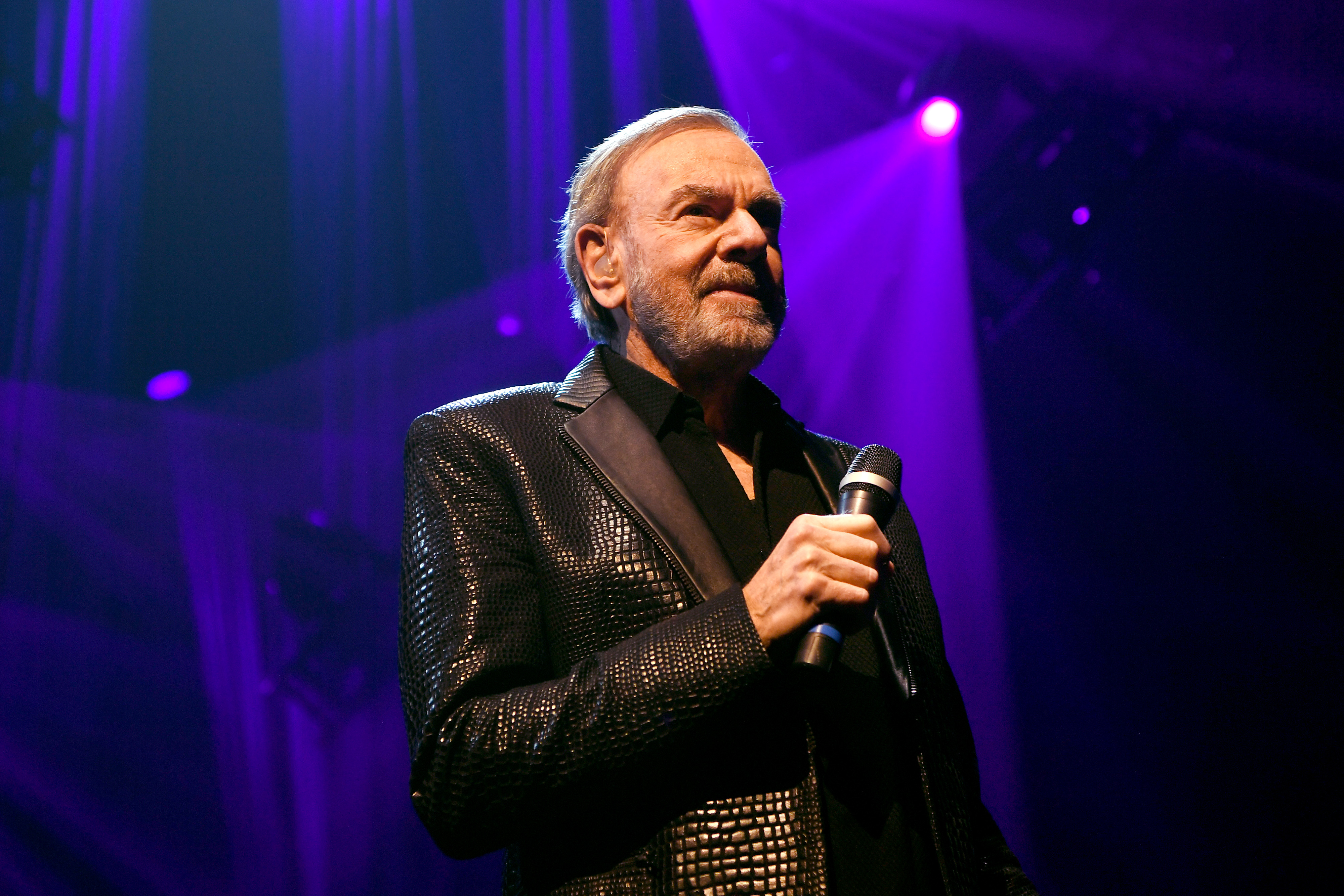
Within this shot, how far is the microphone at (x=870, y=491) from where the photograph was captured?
3.09ft

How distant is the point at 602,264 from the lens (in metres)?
1.84

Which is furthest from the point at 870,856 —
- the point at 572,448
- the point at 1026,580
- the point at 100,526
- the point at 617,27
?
the point at 617,27

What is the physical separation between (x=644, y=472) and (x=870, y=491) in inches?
14.4

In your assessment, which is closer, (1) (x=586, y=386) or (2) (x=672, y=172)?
(1) (x=586, y=386)

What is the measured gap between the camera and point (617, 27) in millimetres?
4414

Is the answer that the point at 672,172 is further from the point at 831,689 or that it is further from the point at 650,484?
the point at 831,689

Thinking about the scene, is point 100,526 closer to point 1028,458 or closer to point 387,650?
point 387,650

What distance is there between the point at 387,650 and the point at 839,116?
359 centimetres

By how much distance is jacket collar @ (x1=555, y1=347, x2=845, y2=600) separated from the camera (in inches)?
46.7

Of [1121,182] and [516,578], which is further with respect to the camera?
[1121,182]

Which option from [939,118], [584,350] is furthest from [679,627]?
[939,118]

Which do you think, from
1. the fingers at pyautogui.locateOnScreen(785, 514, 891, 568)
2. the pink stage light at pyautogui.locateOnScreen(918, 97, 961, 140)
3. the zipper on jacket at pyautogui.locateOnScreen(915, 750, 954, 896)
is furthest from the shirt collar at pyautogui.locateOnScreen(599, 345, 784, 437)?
the pink stage light at pyautogui.locateOnScreen(918, 97, 961, 140)

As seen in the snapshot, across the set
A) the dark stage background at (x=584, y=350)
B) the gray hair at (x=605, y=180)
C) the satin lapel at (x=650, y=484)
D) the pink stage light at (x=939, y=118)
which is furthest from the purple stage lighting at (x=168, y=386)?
the pink stage light at (x=939, y=118)

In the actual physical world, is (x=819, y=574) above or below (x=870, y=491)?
below
